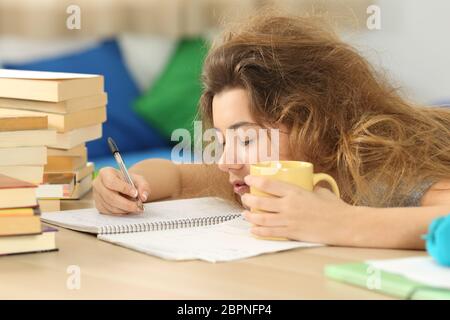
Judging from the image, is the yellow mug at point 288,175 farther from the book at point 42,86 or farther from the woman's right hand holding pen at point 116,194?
the book at point 42,86

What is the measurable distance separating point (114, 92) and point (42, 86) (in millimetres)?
2093

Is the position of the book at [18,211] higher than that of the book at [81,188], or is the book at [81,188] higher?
the book at [18,211]

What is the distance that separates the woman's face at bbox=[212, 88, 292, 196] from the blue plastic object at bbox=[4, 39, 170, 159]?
1.97m

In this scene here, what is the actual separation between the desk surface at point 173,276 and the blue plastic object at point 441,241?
0.11 m

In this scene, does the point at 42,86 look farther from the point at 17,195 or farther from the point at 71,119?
the point at 17,195

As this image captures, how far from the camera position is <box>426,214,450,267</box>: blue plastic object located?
38.0 inches

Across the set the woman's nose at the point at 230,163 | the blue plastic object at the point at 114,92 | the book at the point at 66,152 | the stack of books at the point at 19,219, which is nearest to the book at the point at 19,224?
the stack of books at the point at 19,219

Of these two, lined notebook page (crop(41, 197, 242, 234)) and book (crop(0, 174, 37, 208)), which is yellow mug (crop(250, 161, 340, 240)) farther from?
book (crop(0, 174, 37, 208))

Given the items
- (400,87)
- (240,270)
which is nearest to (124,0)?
(400,87)

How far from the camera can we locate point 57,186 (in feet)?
5.23

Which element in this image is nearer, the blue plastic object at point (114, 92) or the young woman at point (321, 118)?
the young woman at point (321, 118)

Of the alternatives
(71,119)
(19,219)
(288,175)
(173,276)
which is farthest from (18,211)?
(71,119)

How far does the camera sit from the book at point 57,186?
62.0 inches
